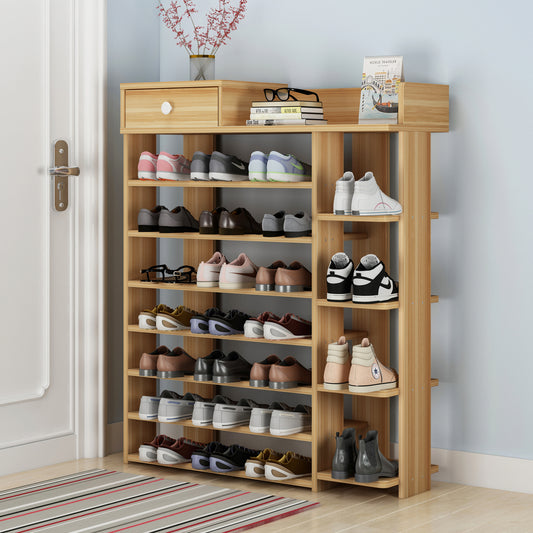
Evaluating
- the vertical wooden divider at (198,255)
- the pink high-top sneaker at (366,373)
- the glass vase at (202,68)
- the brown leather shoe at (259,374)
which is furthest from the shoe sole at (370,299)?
the glass vase at (202,68)

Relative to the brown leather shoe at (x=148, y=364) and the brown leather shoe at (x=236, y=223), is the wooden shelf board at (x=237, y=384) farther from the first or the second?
the brown leather shoe at (x=236, y=223)

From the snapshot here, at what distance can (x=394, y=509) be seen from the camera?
3363 millimetres

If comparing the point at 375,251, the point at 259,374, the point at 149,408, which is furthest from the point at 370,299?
the point at 149,408

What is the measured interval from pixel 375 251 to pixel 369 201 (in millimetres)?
470

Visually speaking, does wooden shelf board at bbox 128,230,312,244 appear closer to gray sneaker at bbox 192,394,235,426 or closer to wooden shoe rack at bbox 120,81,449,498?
wooden shoe rack at bbox 120,81,449,498

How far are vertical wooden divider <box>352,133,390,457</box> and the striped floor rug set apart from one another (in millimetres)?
564

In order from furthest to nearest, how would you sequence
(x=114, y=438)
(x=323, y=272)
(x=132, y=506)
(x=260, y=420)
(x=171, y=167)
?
(x=114, y=438) < (x=171, y=167) < (x=260, y=420) < (x=323, y=272) < (x=132, y=506)

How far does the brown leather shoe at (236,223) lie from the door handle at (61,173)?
2.37 ft

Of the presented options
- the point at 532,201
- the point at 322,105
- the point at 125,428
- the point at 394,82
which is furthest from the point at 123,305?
the point at 532,201

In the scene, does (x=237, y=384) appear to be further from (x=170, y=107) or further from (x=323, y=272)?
(x=170, y=107)

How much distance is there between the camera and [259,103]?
367 centimetres

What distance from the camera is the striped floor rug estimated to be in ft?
10.3

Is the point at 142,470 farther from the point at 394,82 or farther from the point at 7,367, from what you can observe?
the point at 394,82

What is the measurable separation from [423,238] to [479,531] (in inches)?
42.5
